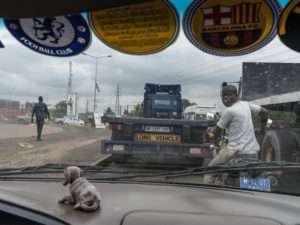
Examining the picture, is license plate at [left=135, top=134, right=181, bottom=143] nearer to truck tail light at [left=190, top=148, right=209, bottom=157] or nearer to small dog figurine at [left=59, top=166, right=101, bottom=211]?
truck tail light at [left=190, top=148, right=209, bottom=157]

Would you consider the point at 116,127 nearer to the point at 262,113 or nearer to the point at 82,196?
the point at 262,113

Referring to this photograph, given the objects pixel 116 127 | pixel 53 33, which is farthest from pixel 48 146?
pixel 53 33

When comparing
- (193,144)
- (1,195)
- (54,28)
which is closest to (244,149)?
(193,144)

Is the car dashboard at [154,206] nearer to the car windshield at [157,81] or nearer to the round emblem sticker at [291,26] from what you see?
the car windshield at [157,81]

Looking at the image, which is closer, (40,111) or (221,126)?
(40,111)

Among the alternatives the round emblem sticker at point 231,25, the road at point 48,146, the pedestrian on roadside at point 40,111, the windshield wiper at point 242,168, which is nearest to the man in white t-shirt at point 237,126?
the windshield wiper at point 242,168

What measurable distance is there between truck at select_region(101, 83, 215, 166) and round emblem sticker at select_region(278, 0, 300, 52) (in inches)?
20.4

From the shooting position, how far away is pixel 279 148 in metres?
2.70

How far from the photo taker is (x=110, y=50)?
2.45 m

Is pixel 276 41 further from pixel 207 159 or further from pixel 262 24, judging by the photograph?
pixel 207 159

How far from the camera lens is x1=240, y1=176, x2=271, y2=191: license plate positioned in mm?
2227

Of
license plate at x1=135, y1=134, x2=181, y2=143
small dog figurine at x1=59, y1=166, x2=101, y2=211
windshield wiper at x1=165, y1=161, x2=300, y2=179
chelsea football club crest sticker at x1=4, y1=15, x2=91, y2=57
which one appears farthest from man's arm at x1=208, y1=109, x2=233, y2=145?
small dog figurine at x1=59, y1=166, x2=101, y2=211

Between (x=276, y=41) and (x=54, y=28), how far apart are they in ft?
3.20

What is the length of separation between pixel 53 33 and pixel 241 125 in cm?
112
